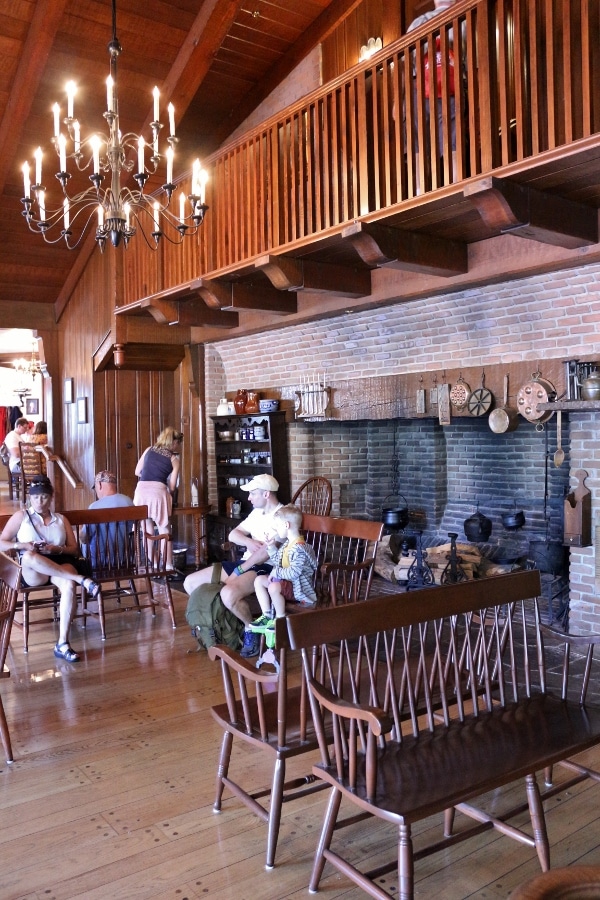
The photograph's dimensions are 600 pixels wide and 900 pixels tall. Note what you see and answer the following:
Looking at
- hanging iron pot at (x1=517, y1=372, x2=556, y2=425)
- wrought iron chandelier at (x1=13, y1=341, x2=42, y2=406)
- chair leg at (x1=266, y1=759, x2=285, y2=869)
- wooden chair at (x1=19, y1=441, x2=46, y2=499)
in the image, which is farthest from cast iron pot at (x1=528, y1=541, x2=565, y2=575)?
wrought iron chandelier at (x1=13, y1=341, x2=42, y2=406)

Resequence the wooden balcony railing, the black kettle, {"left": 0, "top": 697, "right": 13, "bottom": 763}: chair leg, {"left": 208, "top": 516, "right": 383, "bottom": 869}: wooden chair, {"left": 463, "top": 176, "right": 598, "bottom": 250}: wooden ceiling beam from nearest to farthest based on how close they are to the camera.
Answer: {"left": 208, "top": 516, "right": 383, "bottom": 869}: wooden chair, {"left": 0, "top": 697, "right": 13, "bottom": 763}: chair leg, the wooden balcony railing, {"left": 463, "top": 176, "right": 598, "bottom": 250}: wooden ceiling beam, the black kettle

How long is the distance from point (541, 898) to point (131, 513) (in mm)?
4852

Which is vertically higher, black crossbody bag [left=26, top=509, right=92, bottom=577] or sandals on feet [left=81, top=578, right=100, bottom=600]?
black crossbody bag [left=26, top=509, right=92, bottom=577]

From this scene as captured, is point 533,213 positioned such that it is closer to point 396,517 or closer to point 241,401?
point 396,517

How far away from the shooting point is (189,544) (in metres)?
8.73

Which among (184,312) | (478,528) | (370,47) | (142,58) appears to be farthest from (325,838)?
(142,58)

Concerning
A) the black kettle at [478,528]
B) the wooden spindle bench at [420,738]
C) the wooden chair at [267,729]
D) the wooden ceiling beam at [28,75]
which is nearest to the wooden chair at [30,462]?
the wooden ceiling beam at [28,75]

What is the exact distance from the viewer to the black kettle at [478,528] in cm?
648

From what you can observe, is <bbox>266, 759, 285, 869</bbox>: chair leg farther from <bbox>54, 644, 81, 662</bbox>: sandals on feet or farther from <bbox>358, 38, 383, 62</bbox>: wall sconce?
<bbox>358, 38, 383, 62</bbox>: wall sconce

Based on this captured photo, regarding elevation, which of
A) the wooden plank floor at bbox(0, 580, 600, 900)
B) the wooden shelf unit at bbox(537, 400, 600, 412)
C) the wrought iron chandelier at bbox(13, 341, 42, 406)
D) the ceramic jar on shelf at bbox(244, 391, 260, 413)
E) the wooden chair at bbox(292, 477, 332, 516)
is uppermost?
the wrought iron chandelier at bbox(13, 341, 42, 406)

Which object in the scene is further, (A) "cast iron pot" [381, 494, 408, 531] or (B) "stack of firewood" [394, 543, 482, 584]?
(A) "cast iron pot" [381, 494, 408, 531]

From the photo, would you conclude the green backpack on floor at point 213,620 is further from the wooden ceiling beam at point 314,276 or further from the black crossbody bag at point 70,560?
the wooden ceiling beam at point 314,276

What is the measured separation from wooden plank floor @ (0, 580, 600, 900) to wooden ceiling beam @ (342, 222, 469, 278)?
2840mm

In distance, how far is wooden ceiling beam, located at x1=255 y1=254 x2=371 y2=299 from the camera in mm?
5309
